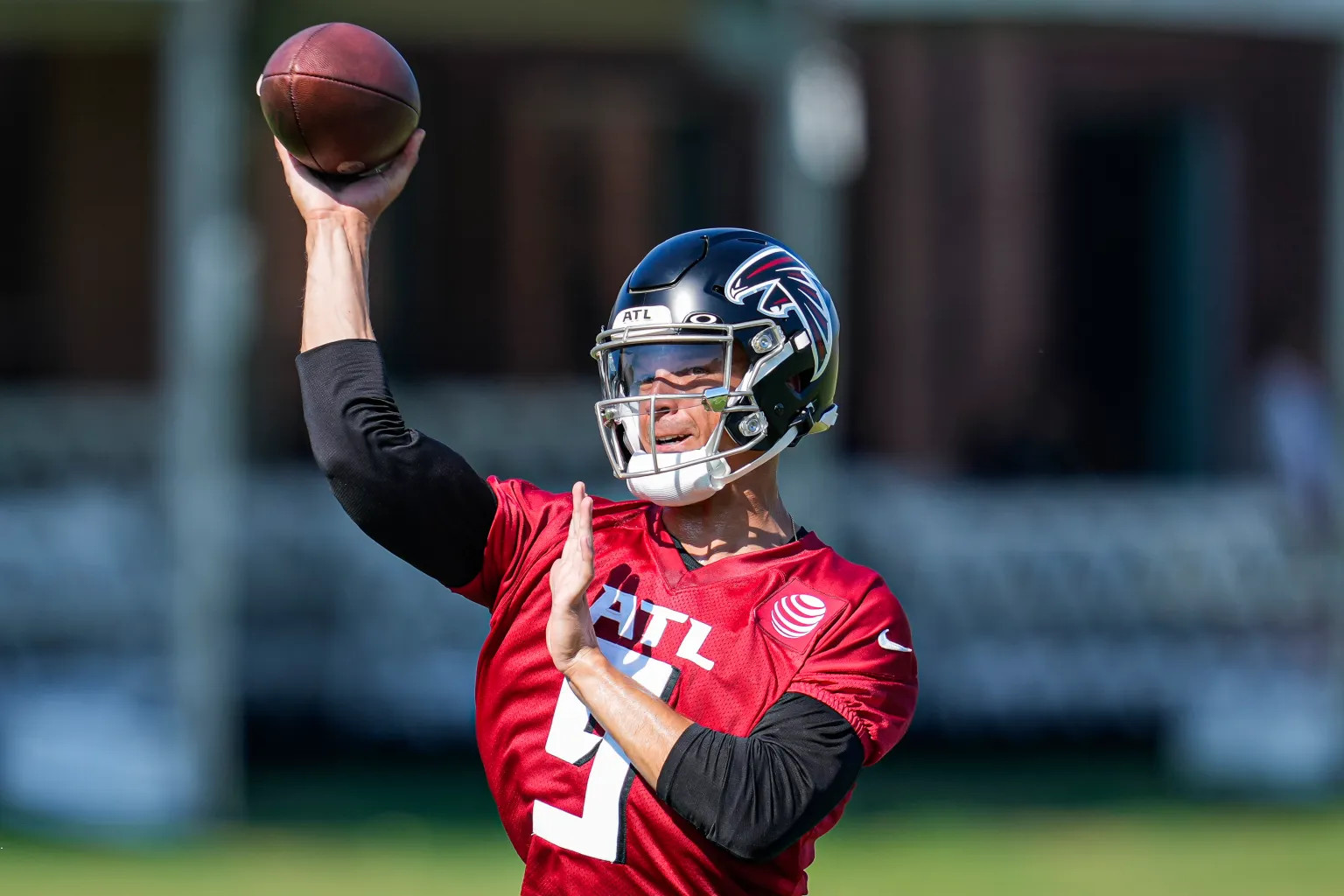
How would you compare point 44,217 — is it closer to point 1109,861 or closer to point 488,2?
point 488,2

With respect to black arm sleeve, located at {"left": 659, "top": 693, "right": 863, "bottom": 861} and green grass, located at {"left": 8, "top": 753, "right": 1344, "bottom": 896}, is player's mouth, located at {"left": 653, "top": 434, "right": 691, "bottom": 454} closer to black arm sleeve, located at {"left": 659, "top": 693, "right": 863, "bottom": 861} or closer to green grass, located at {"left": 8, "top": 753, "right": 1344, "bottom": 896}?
black arm sleeve, located at {"left": 659, "top": 693, "right": 863, "bottom": 861}

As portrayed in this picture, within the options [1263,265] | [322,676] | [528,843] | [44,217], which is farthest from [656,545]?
[1263,265]

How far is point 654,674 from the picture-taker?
2.84 m

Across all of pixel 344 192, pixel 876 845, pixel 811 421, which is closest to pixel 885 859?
pixel 876 845

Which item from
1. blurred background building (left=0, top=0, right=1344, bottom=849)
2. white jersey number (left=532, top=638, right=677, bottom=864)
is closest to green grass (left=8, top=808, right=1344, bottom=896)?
blurred background building (left=0, top=0, right=1344, bottom=849)

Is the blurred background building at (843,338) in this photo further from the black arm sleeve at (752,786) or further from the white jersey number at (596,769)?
the black arm sleeve at (752,786)

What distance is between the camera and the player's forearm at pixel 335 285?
2.78 m

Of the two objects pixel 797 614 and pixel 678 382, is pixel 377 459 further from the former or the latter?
pixel 797 614

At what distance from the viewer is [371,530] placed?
2773mm

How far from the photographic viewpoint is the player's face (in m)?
2.93

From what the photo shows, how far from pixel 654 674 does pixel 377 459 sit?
0.55 m

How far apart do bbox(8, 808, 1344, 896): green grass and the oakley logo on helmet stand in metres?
4.56

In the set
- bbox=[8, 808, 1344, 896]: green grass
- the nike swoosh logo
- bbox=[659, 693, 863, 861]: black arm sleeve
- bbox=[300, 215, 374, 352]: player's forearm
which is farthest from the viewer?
bbox=[8, 808, 1344, 896]: green grass

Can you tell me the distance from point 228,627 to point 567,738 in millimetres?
6338
